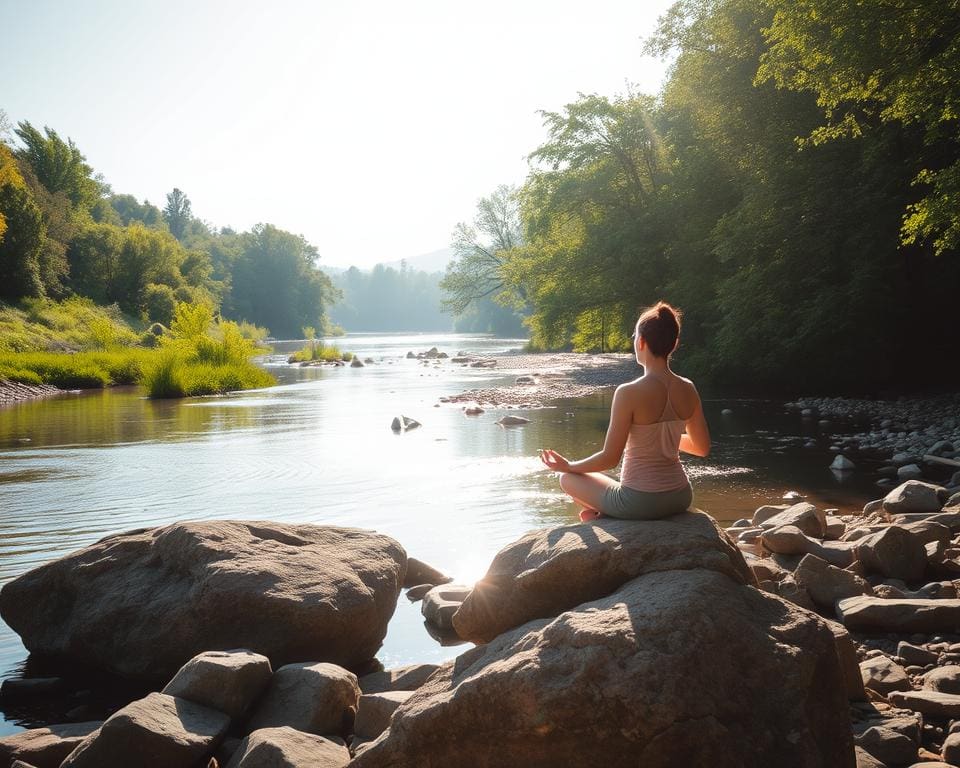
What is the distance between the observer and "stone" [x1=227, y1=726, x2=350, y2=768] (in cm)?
384

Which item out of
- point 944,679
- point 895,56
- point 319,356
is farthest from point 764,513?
point 319,356

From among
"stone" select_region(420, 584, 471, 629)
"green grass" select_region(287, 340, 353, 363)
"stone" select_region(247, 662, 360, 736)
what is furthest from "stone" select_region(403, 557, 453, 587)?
"green grass" select_region(287, 340, 353, 363)

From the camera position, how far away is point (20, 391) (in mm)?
29078

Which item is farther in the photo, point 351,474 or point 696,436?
point 351,474

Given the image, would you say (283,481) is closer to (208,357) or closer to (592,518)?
(592,518)

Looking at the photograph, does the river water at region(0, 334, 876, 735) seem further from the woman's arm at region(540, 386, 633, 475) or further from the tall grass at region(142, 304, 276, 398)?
the tall grass at region(142, 304, 276, 398)

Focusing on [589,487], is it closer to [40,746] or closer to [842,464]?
[40,746]

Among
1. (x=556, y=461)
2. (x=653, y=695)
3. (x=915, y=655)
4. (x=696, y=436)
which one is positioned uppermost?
(x=696, y=436)

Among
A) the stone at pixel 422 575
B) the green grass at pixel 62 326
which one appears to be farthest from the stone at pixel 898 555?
the green grass at pixel 62 326

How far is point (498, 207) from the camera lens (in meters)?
69.2

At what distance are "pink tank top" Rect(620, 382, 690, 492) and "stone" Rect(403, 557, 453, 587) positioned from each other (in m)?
3.57

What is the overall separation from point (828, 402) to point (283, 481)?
15.2 metres

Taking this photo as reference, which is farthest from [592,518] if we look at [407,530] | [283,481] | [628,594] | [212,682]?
[283,481]

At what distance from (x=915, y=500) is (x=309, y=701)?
7116 millimetres
